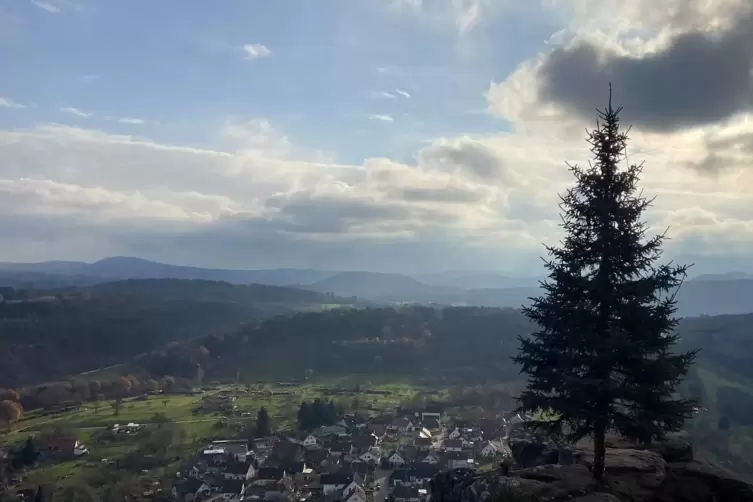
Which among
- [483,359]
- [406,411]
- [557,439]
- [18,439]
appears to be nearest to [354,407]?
[406,411]

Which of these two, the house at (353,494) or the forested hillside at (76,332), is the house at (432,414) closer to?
the house at (353,494)

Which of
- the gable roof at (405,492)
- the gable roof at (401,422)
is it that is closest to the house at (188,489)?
the gable roof at (405,492)

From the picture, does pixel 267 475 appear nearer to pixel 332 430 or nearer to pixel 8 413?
pixel 332 430

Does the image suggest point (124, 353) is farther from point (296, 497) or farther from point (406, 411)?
point (296, 497)

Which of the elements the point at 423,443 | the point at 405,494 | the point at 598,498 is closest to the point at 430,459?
the point at 423,443

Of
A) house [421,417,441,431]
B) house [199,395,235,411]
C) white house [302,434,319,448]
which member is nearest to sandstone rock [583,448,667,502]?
white house [302,434,319,448]

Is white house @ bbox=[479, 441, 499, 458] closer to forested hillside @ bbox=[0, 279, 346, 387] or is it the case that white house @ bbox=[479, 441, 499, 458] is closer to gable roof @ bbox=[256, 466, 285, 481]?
gable roof @ bbox=[256, 466, 285, 481]
